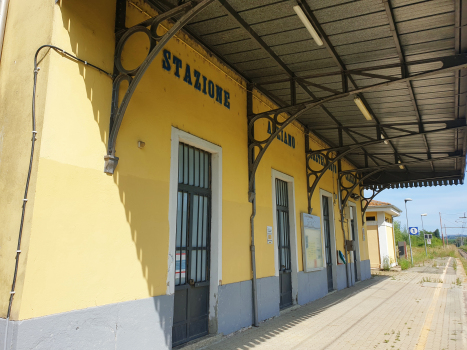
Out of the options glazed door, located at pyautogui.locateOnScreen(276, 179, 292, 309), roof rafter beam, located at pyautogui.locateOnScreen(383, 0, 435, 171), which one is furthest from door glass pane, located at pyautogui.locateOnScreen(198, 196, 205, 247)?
roof rafter beam, located at pyautogui.locateOnScreen(383, 0, 435, 171)

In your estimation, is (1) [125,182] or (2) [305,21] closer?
(1) [125,182]

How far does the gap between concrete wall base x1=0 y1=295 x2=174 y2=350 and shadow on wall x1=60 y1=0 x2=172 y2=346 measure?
69mm

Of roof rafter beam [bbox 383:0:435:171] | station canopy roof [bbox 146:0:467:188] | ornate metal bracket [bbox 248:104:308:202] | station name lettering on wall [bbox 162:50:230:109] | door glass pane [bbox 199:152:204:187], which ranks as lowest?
door glass pane [bbox 199:152:204:187]

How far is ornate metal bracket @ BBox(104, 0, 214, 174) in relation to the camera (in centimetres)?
359

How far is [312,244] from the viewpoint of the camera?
8.83 m

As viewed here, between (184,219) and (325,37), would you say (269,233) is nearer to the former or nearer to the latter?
(184,219)

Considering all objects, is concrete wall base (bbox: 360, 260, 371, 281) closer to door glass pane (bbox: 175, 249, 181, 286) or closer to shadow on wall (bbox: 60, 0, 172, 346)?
door glass pane (bbox: 175, 249, 181, 286)

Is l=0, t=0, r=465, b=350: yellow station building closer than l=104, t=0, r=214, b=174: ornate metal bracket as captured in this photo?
Yes

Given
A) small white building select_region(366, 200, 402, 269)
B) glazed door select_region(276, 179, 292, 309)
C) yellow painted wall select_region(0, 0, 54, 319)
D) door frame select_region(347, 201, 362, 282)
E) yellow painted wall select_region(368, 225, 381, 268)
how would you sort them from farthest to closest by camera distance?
yellow painted wall select_region(368, 225, 381, 268)
small white building select_region(366, 200, 402, 269)
door frame select_region(347, 201, 362, 282)
glazed door select_region(276, 179, 292, 309)
yellow painted wall select_region(0, 0, 54, 319)

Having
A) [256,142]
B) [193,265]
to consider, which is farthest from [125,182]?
[256,142]

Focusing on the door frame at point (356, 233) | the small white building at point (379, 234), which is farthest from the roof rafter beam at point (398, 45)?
the small white building at point (379, 234)

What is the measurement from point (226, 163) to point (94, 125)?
2.60m

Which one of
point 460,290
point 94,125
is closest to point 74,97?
point 94,125

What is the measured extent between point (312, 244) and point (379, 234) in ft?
42.5
